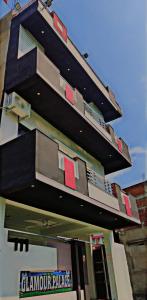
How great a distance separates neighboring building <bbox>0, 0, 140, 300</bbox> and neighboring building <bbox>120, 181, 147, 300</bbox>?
8.22 ft

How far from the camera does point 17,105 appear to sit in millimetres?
6871

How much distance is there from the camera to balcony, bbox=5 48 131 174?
23.2 ft

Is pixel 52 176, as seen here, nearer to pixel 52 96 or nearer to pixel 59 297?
pixel 52 96

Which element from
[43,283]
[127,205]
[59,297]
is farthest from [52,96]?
[59,297]

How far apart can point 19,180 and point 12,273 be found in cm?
216

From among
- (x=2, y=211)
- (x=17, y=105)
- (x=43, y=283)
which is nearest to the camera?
(x=2, y=211)

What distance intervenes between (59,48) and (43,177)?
671 centimetres

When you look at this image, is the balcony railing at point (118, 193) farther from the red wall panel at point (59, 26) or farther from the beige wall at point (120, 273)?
the red wall panel at point (59, 26)

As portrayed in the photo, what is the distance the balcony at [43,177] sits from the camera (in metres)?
5.39

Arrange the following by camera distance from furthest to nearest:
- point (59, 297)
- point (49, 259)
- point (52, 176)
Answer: point (49, 259) → point (59, 297) → point (52, 176)

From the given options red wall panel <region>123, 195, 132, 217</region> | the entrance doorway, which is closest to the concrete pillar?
red wall panel <region>123, 195, 132, 217</region>

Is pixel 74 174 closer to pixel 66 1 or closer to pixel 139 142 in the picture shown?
pixel 139 142

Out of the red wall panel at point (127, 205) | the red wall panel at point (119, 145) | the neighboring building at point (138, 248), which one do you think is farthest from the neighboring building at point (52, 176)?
the neighboring building at point (138, 248)

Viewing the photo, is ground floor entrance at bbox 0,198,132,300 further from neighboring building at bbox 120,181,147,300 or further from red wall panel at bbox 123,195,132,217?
neighboring building at bbox 120,181,147,300
